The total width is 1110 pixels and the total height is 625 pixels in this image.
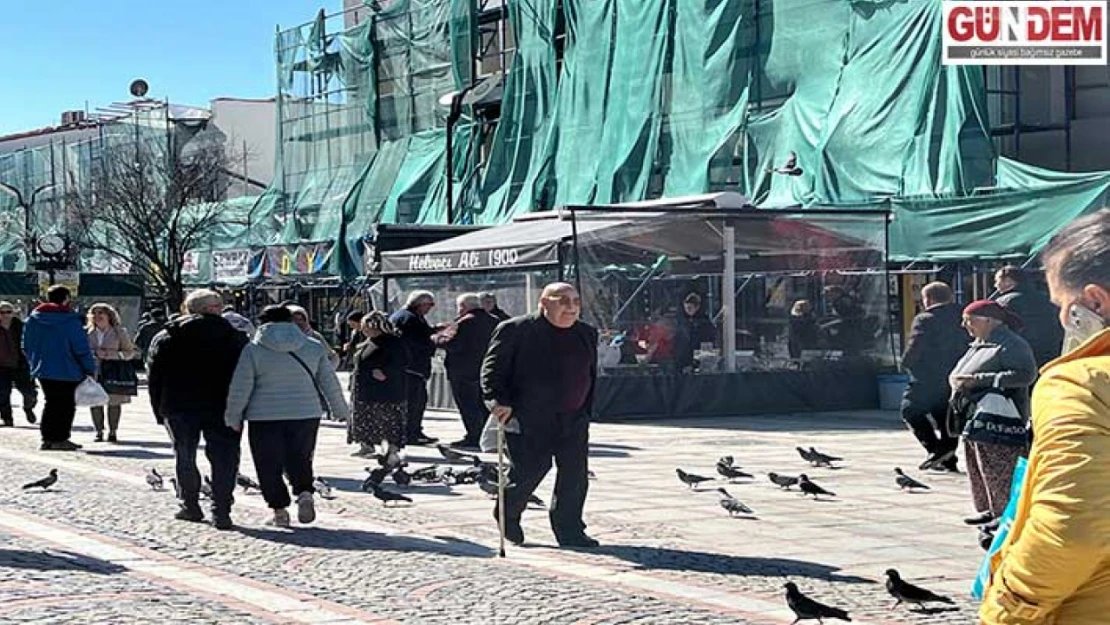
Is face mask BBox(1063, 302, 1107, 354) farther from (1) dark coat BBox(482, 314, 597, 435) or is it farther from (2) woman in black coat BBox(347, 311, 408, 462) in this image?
(2) woman in black coat BBox(347, 311, 408, 462)

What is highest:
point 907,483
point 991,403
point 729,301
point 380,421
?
point 729,301

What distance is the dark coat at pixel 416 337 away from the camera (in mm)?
17484

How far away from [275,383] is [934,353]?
21.0ft

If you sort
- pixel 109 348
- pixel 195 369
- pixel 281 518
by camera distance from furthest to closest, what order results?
pixel 109 348 < pixel 195 369 < pixel 281 518

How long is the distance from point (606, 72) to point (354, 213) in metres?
11.0

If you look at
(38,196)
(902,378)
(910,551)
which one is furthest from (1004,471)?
(38,196)

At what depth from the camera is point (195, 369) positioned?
1134cm

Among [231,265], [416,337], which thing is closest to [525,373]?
[416,337]

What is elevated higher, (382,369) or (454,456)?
(382,369)

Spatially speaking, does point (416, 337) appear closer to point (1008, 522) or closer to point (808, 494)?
point (808, 494)

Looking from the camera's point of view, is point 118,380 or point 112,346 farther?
point 112,346

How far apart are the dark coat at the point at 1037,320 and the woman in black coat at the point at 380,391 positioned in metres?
5.63

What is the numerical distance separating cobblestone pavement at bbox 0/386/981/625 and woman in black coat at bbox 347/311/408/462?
0.50 meters

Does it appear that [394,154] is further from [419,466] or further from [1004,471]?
[1004,471]
